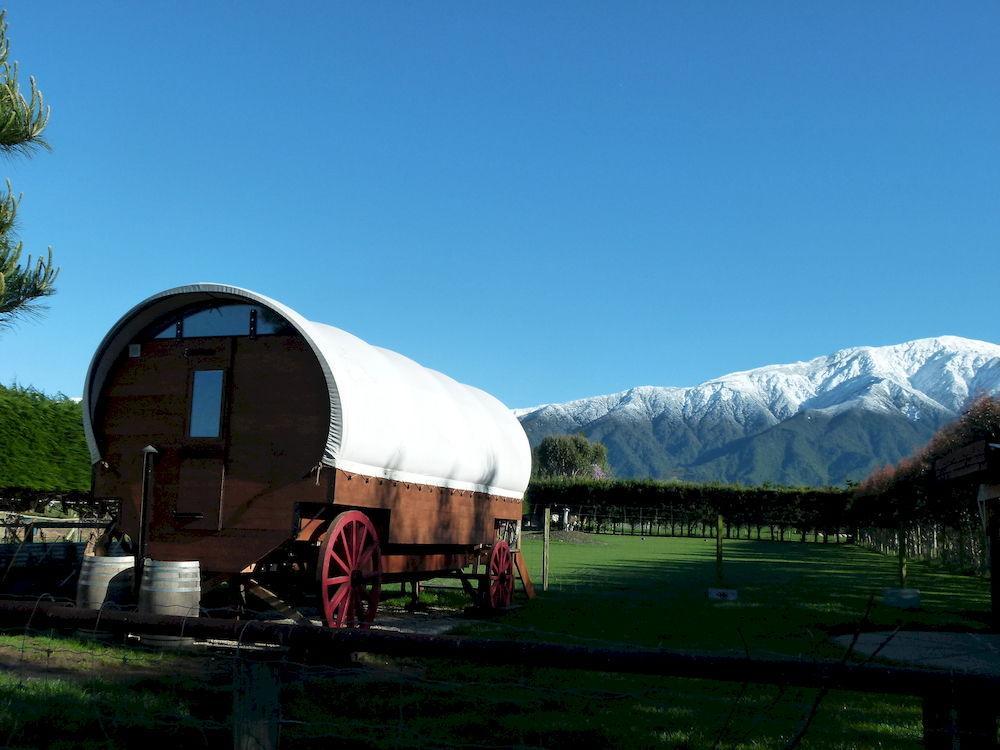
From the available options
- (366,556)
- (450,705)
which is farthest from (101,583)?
(450,705)

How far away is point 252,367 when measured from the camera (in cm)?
1029

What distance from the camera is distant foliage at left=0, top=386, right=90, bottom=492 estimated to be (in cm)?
2153

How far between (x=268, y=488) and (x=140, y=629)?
5667 mm

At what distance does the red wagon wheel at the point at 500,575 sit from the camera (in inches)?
570

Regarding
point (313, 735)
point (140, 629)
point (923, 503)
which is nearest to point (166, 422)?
point (313, 735)

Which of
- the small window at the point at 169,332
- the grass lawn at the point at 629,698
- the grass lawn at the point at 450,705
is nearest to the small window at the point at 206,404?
the small window at the point at 169,332

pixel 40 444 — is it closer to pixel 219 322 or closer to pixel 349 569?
pixel 219 322

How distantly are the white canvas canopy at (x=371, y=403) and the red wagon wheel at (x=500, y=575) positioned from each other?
→ 61.8 inches

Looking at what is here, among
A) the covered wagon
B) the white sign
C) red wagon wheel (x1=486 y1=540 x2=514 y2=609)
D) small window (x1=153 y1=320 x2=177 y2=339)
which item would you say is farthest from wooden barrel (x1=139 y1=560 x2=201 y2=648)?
the white sign

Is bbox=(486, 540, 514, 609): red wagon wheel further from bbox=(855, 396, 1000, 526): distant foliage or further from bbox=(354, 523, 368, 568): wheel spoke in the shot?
bbox=(855, 396, 1000, 526): distant foliage

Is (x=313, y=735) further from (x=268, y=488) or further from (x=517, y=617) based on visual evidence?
(x=517, y=617)

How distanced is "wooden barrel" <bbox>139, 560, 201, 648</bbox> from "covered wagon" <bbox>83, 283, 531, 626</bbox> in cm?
110

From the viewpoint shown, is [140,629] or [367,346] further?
[367,346]

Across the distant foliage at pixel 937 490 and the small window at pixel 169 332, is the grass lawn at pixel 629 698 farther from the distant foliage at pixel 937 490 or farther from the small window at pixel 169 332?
the distant foliage at pixel 937 490
